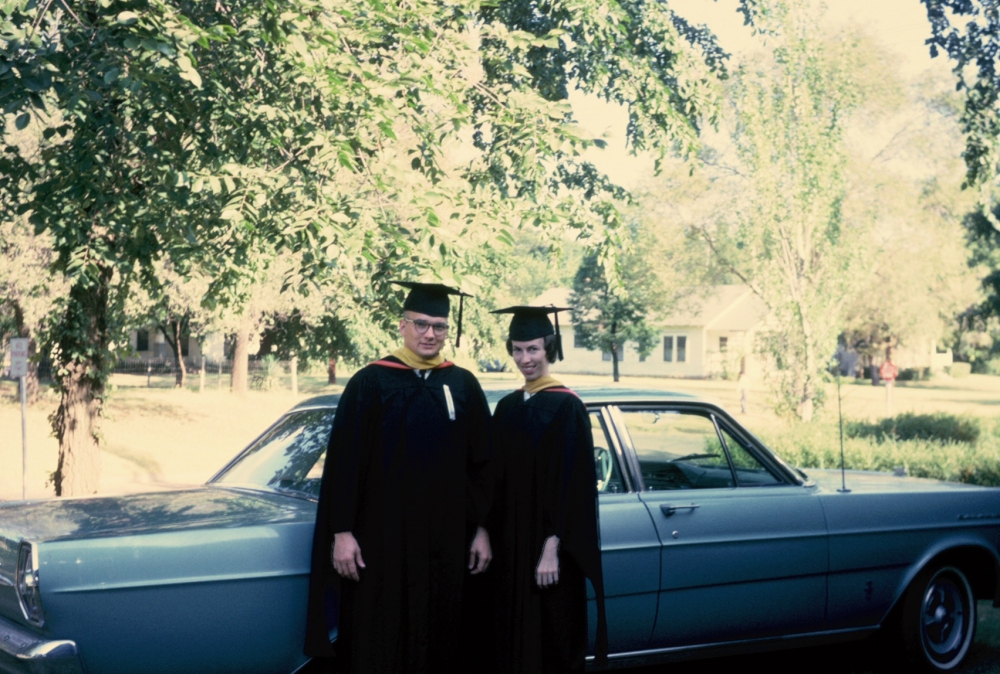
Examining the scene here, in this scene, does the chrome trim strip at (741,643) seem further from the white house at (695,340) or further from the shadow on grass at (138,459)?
the white house at (695,340)

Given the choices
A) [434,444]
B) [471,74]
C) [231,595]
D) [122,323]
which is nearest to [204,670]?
[231,595]

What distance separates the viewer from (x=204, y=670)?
3951 mm

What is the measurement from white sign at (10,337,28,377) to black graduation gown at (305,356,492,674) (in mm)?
11962

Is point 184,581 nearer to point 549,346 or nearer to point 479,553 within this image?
point 479,553

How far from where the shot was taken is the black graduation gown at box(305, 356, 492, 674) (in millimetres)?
4164

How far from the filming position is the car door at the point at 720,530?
17.2 feet

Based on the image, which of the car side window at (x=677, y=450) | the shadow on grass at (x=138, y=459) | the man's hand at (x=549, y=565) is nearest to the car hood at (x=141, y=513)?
the man's hand at (x=549, y=565)

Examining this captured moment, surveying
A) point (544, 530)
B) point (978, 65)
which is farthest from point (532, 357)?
point (978, 65)

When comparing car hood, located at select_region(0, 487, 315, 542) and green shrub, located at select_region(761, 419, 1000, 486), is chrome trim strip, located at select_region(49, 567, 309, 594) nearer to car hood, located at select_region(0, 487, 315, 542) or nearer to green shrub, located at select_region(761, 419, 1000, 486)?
car hood, located at select_region(0, 487, 315, 542)

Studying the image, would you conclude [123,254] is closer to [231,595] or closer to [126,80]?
[126,80]

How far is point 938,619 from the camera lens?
6.26 meters

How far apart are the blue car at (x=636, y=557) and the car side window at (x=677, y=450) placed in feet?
0.04

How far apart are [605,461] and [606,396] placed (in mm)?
326

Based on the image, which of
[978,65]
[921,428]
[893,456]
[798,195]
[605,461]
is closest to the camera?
[605,461]
